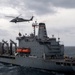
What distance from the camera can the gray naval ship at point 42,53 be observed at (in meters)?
45.8

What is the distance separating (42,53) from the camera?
169ft

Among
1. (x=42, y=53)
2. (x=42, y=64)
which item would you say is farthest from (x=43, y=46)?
(x=42, y=64)

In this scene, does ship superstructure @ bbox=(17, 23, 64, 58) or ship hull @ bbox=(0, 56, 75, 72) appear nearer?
ship hull @ bbox=(0, 56, 75, 72)

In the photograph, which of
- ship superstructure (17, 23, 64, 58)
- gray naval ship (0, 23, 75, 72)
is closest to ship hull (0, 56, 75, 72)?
gray naval ship (0, 23, 75, 72)

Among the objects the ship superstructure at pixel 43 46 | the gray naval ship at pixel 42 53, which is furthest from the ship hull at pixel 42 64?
the ship superstructure at pixel 43 46

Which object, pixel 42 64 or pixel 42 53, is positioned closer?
pixel 42 64

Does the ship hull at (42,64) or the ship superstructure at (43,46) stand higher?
the ship superstructure at (43,46)

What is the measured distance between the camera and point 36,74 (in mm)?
44719

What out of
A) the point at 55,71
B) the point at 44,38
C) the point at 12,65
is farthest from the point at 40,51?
the point at 12,65

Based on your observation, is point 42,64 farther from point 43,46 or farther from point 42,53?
point 43,46

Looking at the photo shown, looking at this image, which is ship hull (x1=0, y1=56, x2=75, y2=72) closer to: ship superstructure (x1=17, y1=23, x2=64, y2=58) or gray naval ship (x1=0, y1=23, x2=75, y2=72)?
gray naval ship (x1=0, y1=23, x2=75, y2=72)

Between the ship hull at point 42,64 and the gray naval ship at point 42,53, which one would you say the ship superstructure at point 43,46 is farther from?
the ship hull at point 42,64

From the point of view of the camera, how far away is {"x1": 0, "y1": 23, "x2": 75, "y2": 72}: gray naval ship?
45781 mm

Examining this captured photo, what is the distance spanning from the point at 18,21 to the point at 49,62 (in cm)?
1981
